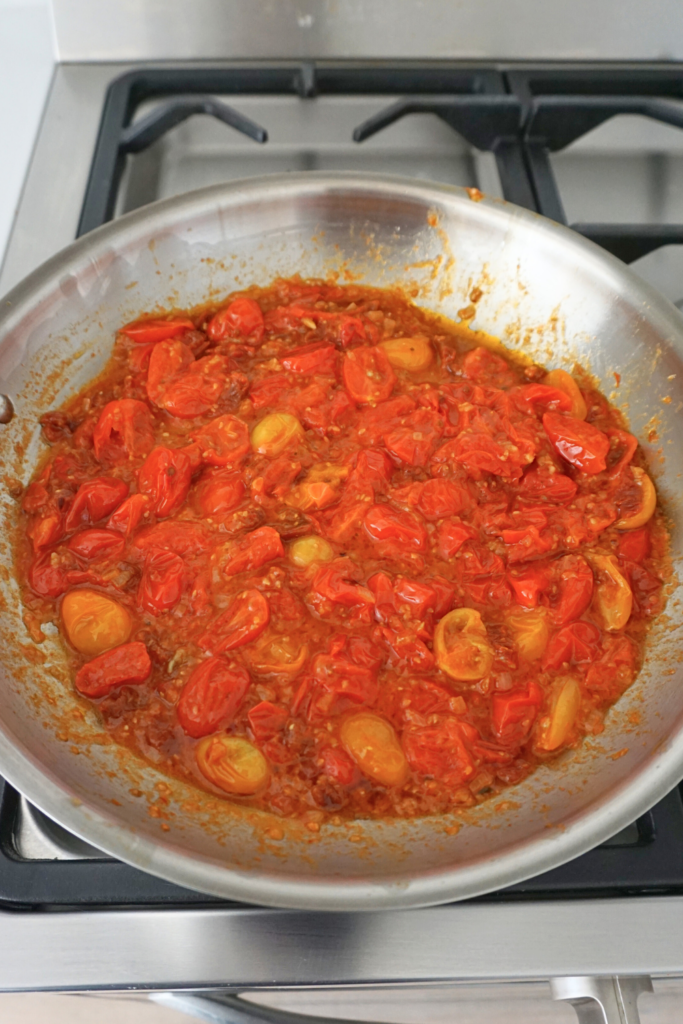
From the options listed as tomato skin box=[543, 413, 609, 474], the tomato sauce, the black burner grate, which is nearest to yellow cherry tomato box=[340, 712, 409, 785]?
the tomato sauce

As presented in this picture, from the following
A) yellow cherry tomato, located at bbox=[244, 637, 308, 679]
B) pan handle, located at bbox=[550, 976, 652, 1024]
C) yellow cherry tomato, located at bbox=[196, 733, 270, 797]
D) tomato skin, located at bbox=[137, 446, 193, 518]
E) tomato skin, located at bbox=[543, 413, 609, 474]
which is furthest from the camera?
tomato skin, located at bbox=[543, 413, 609, 474]

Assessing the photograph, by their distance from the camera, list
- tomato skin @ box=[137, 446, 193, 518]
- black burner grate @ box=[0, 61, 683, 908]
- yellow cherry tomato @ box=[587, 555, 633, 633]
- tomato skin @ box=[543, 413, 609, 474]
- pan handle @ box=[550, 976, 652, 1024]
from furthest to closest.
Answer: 1. black burner grate @ box=[0, 61, 683, 908]
2. tomato skin @ box=[543, 413, 609, 474]
3. tomato skin @ box=[137, 446, 193, 518]
4. yellow cherry tomato @ box=[587, 555, 633, 633]
5. pan handle @ box=[550, 976, 652, 1024]

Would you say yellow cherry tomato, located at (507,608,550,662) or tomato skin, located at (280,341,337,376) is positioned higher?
tomato skin, located at (280,341,337,376)

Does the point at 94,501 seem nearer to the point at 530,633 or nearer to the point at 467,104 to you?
the point at 530,633

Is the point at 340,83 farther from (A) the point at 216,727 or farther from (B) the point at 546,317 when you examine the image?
(A) the point at 216,727

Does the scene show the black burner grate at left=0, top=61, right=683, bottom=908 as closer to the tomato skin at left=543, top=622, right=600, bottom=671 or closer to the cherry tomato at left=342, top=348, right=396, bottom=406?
the cherry tomato at left=342, top=348, right=396, bottom=406

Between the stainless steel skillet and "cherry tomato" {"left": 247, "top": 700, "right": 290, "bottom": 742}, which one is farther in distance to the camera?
"cherry tomato" {"left": 247, "top": 700, "right": 290, "bottom": 742}
